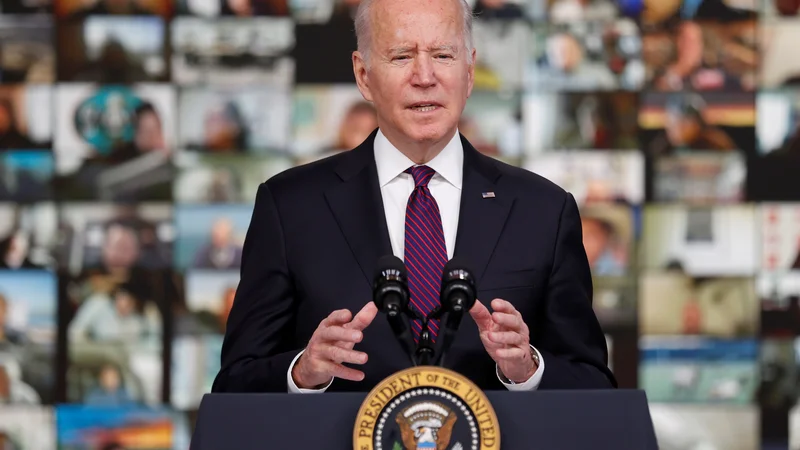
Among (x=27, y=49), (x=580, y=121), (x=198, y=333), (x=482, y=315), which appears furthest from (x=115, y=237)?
(x=482, y=315)

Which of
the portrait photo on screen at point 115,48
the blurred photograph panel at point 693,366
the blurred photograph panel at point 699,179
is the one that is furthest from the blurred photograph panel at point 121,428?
the blurred photograph panel at point 699,179

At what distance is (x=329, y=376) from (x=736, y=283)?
266 cm

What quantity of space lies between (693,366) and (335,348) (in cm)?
268

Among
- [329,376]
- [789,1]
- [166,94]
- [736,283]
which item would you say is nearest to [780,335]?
[736,283]

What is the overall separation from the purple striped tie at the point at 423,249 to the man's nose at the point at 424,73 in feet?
0.66

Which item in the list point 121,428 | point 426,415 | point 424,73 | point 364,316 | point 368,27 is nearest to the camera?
point 426,415

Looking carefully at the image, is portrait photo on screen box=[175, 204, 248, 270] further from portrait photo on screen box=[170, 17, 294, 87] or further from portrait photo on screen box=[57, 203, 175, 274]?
portrait photo on screen box=[170, 17, 294, 87]

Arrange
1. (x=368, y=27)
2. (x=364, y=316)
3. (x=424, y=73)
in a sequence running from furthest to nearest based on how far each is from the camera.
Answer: (x=368, y=27) < (x=424, y=73) < (x=364, y=316)

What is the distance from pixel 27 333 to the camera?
4391 millimetres

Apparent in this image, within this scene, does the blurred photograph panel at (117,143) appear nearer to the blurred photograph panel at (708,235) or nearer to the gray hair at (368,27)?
the blurred photograph panel at (708,235)

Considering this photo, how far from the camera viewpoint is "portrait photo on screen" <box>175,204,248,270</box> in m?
4.39

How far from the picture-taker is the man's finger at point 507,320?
199cm

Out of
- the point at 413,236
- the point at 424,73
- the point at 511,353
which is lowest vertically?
the point at 511,353

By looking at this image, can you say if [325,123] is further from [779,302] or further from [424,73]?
[424,73]
